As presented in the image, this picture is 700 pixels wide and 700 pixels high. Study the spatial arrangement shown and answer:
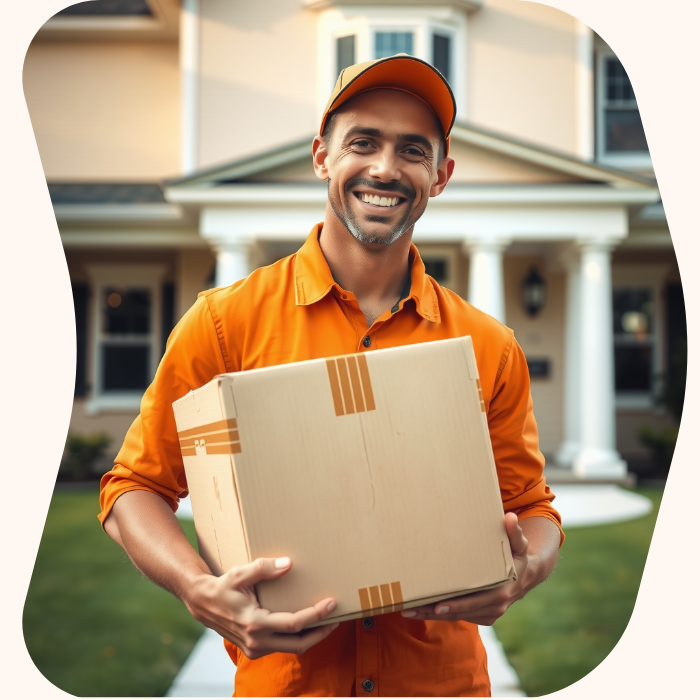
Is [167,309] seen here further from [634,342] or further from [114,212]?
[634,342]

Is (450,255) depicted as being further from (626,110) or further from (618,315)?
(626,110)

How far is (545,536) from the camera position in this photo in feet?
4.35

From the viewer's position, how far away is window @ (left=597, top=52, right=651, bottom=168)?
212 centimetres

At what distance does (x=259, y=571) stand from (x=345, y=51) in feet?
6.01

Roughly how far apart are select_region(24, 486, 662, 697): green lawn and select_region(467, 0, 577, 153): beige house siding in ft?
5.77

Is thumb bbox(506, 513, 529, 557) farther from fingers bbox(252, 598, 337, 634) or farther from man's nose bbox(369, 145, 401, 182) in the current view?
man's nose bbox(369, 145, 401, 182)

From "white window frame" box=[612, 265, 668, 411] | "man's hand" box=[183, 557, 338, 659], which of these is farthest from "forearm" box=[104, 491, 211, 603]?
"white window frame" box=[612, 265, 668, 411]

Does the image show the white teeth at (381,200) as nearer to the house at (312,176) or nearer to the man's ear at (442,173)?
the man's ear at (442,173)

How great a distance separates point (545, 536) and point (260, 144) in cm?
395

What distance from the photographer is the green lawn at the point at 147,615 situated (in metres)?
1.93

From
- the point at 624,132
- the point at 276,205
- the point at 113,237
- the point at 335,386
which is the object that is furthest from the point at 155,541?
the point at 276,205

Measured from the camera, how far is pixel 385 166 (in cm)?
126

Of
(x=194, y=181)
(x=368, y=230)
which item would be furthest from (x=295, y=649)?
(x=194, y=181)

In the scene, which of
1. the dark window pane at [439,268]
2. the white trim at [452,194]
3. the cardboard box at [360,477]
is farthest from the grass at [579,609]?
the dark window pane at [439,268]
